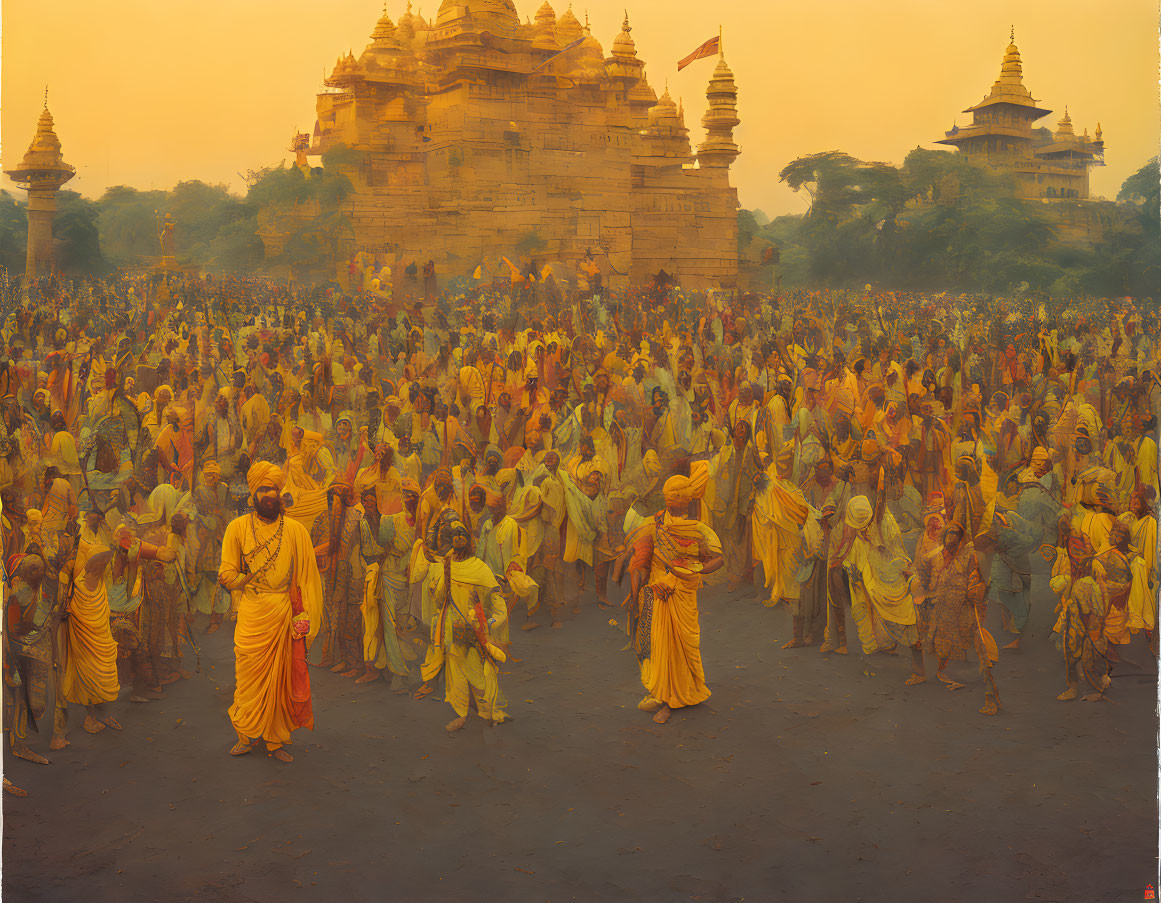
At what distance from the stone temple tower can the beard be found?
389cm

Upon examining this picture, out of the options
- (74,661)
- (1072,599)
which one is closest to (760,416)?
(1072,599)

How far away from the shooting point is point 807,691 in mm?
6461

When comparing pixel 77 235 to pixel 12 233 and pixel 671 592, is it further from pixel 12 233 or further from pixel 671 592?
pixel 671 592

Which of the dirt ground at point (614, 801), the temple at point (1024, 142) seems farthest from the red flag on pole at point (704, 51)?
the dirt ground at point (614, 801)

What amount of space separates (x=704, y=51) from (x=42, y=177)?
5.88 m

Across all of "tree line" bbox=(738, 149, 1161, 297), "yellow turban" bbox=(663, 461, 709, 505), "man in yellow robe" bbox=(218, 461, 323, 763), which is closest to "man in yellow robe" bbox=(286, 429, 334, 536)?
"man in yellow robe" bbox=(218, 461, 323, 763)

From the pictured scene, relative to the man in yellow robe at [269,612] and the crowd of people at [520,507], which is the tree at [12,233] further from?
the man in yellow robe at [269,612]

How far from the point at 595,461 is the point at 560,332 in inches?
283

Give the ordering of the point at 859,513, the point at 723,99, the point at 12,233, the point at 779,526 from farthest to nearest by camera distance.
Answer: the point at 723,99, the point at 12,233, the point at 779,526, the point at 859,513

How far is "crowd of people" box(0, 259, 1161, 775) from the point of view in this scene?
581 cm

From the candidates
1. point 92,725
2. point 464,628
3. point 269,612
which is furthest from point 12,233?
point 464,628

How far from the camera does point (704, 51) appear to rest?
31.4 feet

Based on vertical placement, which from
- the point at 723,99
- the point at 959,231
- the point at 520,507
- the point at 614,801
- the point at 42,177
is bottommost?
the point at 614,801

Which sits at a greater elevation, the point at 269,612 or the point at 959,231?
the point at 959,231
